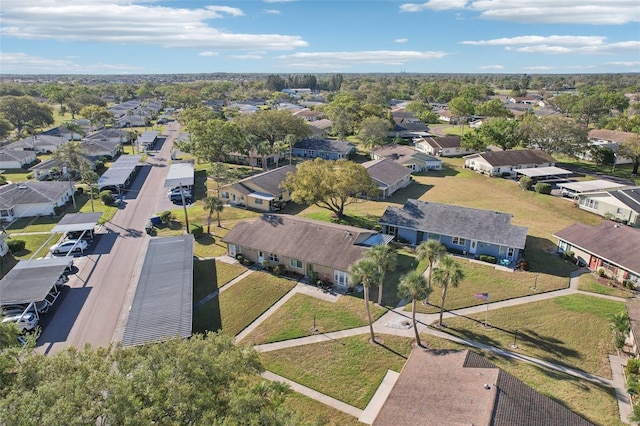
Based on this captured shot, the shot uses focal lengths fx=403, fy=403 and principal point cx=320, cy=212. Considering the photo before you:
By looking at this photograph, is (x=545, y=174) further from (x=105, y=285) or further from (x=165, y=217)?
(x=105, y=285)

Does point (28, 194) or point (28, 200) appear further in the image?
point (28, 194)

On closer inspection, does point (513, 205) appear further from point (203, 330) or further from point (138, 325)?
point (138, 325)

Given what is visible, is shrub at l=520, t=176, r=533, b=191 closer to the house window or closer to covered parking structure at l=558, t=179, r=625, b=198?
covered parking structure at l=558, t=179, r=625, b=198

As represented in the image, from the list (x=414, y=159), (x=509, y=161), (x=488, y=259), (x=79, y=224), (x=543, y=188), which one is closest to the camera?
(x=488, y=259)

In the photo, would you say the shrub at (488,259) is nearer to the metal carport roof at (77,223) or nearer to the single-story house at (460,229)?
the single-story house at (460,229)

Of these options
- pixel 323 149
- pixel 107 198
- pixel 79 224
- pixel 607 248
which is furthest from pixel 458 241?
pixel 107 198

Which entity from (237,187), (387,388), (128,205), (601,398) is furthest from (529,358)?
(128,205)

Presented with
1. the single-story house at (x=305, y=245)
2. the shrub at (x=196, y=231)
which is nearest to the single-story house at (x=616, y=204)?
the single-story house at (x=305, y=245)
